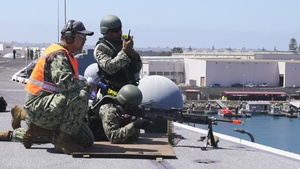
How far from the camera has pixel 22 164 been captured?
633 centimetres

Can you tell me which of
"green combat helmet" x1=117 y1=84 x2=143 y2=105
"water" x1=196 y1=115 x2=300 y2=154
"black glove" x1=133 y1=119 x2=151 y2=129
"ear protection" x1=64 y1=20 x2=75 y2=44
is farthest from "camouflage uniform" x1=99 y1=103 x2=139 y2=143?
"water" x1=196 y1=115 x2=300 y2=154

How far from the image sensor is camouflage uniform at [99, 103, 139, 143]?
7.67 m

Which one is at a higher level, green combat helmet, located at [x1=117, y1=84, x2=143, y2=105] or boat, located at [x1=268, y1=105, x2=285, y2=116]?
green combat helmet, located at [x1=117, y1=84, x2=143, y2=105]

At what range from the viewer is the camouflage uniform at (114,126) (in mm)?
7670

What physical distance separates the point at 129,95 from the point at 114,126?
1.45 ft

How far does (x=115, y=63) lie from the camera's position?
7.92 meters

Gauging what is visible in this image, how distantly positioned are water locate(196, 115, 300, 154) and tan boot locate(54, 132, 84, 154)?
56286 millimetres

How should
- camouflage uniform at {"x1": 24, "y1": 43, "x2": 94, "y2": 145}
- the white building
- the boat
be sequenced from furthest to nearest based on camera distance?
the white building, the boat, camouflage uniform at {"x1": 24, "y1": 43, "x2": 94, "y2": 145}

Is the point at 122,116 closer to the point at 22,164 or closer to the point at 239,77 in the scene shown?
the point at 22,164

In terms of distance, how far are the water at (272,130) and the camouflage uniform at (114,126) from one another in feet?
181

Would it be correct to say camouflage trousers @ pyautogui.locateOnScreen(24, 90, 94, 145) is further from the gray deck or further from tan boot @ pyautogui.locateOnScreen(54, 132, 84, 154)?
the gray deck

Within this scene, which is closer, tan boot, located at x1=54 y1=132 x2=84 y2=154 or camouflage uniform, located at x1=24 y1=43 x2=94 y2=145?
camouflage uniform, located at x1=24 y1=43 x2=94 y2=145

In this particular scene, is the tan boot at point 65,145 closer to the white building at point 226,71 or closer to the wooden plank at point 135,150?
the wooden plank at point 135,150

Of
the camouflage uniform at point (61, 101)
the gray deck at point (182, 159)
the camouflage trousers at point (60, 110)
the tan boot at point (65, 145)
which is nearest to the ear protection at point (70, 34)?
the camouflage uniform at point (61, 101)
